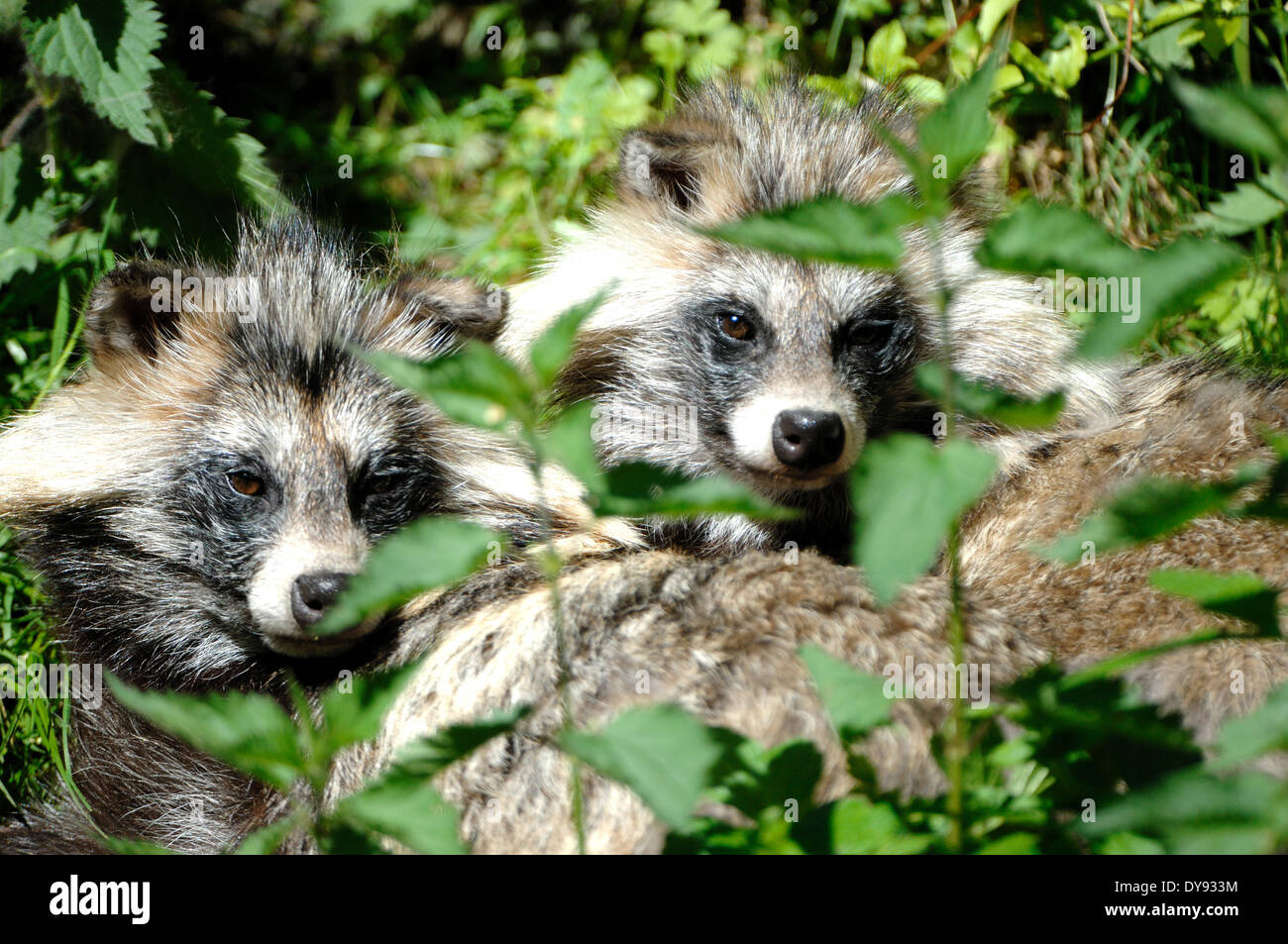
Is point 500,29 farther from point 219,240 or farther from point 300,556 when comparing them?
point 300,556

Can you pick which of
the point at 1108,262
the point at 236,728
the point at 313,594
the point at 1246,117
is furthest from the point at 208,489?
the point at 1246,117

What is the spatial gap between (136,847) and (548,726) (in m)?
1.01

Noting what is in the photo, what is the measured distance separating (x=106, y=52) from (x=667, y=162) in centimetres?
211

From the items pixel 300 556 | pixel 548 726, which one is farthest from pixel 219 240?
pixel 548 726

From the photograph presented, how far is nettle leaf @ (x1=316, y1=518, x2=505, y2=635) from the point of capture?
2262 millimetres

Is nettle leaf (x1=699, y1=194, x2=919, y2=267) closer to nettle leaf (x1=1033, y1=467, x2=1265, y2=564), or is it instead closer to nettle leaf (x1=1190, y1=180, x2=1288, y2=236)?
nettle leaf (x1=1033, y1=467, x2=1265, y2=564)

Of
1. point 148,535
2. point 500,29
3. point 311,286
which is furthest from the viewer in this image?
point 500,29

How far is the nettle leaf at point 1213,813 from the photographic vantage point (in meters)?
2.10

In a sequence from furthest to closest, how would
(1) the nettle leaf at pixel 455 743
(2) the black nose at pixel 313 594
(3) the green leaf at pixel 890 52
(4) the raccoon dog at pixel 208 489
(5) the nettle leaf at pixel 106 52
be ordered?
(3) the green leaf at pixel 890 52, (5) the nettle leaf at pixel 106 52, (4) the raccoon dog at pixel 208 489, (2) the black nose at pixel 313 594, (1) the nettle leaf at pixel 455 743

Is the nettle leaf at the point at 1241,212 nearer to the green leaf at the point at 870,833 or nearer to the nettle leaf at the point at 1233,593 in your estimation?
the nettle leaf at the point at 1233,593

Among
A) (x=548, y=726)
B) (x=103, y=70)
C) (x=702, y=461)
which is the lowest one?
(x=548, y=726)

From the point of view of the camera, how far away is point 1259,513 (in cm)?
231

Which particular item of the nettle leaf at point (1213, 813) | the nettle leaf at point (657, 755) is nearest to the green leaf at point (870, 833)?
the nettle leaf at point (657, 755)

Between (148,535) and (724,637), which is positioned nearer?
(724,637)
